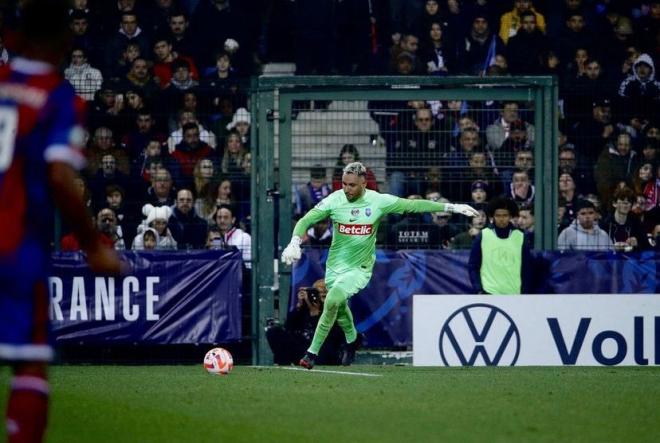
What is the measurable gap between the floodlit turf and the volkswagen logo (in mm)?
1052

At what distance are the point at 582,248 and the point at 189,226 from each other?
481 cm

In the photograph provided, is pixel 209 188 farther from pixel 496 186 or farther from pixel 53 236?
pixel 496 186

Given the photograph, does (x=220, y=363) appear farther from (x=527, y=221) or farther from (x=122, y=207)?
(x=527, y=221)

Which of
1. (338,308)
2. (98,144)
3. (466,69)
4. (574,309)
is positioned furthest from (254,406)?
(466,69)

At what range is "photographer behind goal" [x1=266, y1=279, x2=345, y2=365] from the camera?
15.7 meters

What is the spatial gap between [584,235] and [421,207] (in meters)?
2.71

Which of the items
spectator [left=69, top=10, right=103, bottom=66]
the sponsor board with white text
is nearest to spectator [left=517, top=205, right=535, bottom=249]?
the sponsor board with white text

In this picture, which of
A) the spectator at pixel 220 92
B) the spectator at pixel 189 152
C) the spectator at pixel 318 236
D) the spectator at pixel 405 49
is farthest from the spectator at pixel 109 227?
the spectator at pixel 405 49

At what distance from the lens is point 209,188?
1583 centimetres

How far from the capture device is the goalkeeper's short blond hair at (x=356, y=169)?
1478cm

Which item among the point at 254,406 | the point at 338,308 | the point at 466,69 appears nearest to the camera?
the point at 254,406

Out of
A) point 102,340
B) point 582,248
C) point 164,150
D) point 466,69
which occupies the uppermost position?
point 466,69

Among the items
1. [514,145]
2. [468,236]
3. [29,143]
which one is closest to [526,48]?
[514,145]

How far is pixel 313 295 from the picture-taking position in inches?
621
